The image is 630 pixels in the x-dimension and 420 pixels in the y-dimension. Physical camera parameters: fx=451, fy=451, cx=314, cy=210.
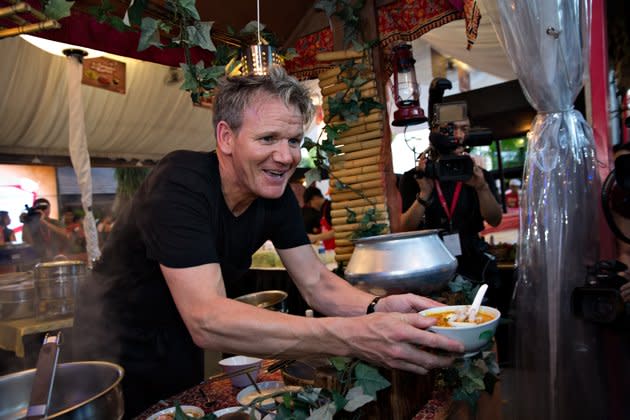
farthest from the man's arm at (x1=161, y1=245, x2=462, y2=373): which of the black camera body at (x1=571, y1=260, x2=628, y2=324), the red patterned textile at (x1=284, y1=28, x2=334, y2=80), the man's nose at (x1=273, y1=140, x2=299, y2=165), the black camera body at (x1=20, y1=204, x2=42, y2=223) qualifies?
the black camera body at (x1=20, y1=204, x2=42, y2=223)

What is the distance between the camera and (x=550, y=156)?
183 cm

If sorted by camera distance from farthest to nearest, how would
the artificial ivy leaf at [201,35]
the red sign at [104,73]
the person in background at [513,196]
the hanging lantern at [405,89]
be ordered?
1. the person in background at [513,196]
2. the red sign at [104,73]
3. the hanging lantern at [405,89]
4. the artificial ivy leaf at [201,35]

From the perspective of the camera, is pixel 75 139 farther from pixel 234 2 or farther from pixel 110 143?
pixel 110 143

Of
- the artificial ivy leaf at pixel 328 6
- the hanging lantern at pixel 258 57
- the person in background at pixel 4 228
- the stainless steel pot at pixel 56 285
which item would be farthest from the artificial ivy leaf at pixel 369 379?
the person in background at pixel 4 228

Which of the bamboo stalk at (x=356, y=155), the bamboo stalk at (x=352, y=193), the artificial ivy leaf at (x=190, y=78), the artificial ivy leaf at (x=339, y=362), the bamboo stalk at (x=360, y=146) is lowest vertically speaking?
the artificial ivy leaf at (x=339, y=362)

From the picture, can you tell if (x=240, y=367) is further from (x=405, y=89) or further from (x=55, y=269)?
(x=55, y=269)

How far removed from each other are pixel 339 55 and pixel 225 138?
1256 mm

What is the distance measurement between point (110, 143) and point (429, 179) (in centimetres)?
615

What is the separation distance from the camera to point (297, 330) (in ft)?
3.64

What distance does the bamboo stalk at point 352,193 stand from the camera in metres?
2.57

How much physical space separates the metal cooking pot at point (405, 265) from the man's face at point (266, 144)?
1.42ft

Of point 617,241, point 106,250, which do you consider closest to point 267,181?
point 106,250

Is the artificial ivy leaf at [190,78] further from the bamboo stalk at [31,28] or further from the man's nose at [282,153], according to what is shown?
the man's nose at [282,153]

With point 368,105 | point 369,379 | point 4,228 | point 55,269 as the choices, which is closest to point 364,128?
point 368,105
